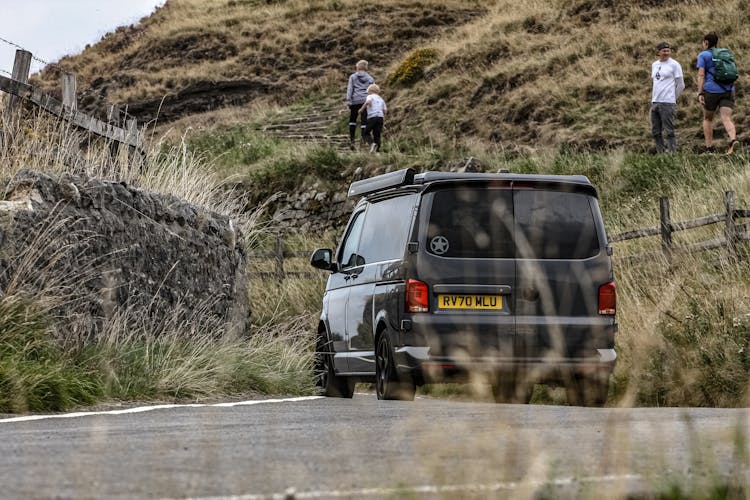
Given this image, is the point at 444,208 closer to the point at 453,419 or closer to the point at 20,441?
the point at 453,419

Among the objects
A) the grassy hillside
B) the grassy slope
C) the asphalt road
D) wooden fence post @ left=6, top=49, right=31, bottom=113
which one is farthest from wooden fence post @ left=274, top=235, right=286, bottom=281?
the asphalt road

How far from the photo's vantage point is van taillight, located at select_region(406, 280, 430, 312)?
1078 cm

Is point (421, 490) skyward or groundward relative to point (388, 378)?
groundward

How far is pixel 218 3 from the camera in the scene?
6656cm

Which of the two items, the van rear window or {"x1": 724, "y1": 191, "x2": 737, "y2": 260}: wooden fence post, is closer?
the van rear window

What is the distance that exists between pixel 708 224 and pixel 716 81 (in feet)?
25.7

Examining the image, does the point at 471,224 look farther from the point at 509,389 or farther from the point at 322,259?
the point at 322,259

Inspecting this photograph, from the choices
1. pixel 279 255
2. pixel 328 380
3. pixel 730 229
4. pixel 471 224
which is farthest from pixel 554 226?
pixel 279 255

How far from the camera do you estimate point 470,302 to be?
35.4 ft

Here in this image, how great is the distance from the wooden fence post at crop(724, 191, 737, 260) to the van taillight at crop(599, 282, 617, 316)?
4960 mm

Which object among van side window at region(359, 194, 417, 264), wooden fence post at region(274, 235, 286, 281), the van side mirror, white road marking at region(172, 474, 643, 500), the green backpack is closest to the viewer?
white road marking at region(172, 474, 643, 500)

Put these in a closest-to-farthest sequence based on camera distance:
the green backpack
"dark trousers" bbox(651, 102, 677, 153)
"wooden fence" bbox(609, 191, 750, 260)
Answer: "wooden fence" bbox(609, 191, 750, 260), the green backpack, "dark trousers" bbox(651, 102, 677, 153)

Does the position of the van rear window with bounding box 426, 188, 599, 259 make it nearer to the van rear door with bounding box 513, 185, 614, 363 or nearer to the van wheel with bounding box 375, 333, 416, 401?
the van rear door with bounding box 513, 185, 614, 363

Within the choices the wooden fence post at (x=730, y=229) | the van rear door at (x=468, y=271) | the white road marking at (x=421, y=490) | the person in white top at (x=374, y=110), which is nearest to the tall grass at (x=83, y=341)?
the van rear door at (x=468, y=271)
